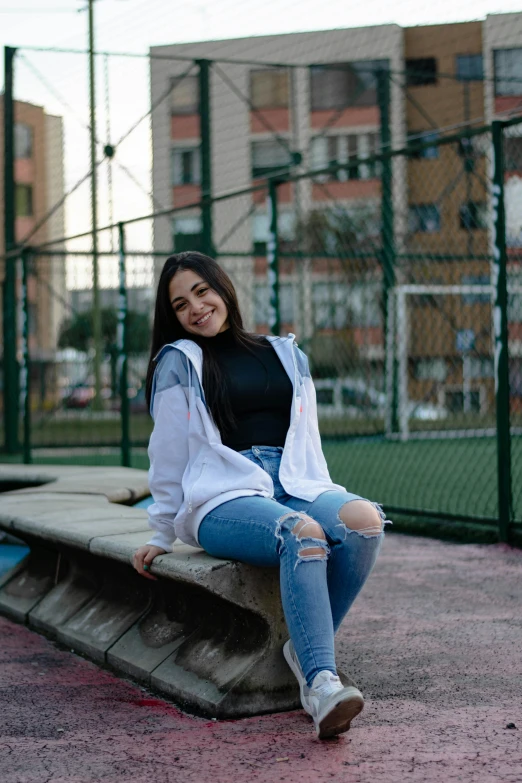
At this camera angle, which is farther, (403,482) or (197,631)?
(403,482)

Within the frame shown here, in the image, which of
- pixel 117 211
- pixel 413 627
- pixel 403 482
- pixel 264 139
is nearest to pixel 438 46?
pixel 264 139

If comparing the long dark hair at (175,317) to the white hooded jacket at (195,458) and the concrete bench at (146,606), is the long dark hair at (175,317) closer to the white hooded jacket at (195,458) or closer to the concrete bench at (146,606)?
the white hooded jacket at (195,458)

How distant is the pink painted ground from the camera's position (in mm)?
2787

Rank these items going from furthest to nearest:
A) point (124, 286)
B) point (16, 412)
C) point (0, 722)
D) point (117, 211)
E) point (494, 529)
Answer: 1. point (117, 211)
2. point (16, 412)
3. point (124, 286)
4. point (494, 529)
5. point (0, 722)

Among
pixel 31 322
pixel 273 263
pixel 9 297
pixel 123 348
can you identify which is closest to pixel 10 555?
pixel 273 263

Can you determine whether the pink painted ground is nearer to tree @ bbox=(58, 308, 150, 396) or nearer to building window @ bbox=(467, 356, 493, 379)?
tree @ bbox=(58, 308, 150, 396)

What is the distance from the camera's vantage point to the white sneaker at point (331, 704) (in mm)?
2906

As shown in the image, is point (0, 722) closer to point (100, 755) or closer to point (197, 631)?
point (100, 755)

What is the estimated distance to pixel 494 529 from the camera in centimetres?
641

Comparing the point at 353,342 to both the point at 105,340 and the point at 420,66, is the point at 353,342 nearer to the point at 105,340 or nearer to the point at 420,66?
the point at 105,340

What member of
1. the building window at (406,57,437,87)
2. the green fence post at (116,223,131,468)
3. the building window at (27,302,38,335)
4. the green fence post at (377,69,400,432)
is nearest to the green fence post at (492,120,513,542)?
the green fence post at (116,223,131,468)

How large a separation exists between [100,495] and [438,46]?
1196 inches

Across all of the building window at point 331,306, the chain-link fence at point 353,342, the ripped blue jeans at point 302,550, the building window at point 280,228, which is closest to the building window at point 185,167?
the building window at point 280,228

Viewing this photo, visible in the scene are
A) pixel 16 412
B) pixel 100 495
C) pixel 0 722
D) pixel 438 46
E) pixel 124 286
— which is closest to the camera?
pixel 0 722
